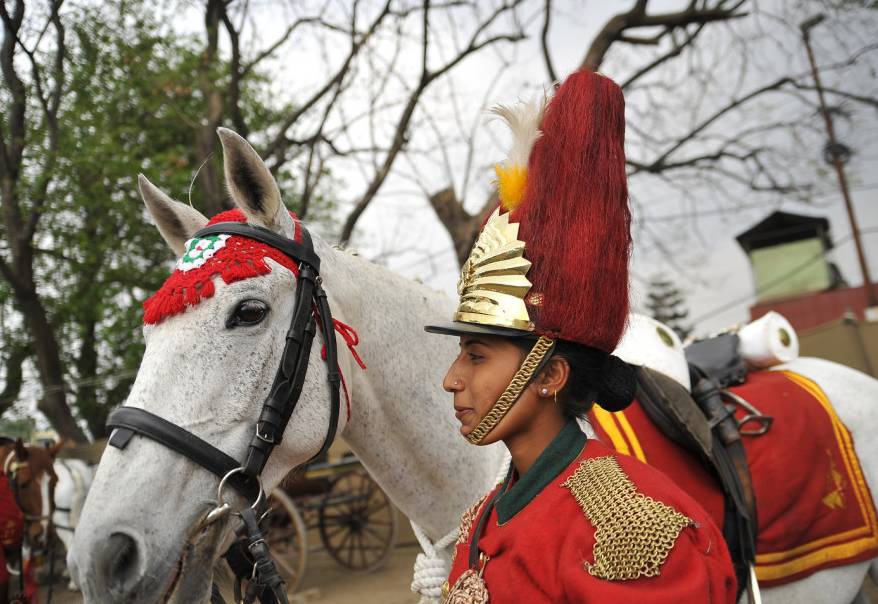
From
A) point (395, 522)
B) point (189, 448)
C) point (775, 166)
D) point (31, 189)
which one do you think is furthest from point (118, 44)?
point (775, 166)

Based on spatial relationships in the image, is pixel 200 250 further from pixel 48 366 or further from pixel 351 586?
pixel 48 366

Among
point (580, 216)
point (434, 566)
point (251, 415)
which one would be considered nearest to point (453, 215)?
point (434, 566)

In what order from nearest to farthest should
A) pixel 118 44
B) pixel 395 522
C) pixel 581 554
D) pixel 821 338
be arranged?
pixel 581 554 → pixel 118 44 → pixel 395 522 → pixel 821 338

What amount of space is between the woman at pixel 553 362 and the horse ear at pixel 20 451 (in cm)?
715

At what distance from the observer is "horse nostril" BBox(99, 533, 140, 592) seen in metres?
1.44

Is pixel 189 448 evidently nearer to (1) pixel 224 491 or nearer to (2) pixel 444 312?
(1) pixel 224 491

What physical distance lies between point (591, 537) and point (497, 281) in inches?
20.4

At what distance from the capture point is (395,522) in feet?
27.2

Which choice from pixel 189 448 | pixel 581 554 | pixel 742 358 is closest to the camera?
pixel 581 554

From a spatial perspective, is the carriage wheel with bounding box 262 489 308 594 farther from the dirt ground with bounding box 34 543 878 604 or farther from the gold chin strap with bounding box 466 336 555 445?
the gold chin strap with bounding box 466 336 555 445

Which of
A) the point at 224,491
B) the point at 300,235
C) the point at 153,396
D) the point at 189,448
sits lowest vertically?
the point at 224,491

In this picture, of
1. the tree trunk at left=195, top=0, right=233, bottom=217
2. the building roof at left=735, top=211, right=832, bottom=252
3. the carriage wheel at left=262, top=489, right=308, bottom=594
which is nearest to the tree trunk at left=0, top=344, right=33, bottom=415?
the tree trunk at left=195, top=0, right=233, bottom=217

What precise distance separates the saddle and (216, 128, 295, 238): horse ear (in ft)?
4.69

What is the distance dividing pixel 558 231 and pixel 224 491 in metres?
1.06
